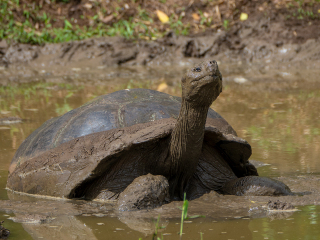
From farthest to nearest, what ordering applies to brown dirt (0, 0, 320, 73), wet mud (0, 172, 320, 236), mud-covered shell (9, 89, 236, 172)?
brown dirt (0, 0, 320, 73)
mud-covered shell (9, 89, 236, 172)
wet mud (0, 172, 320, 236)

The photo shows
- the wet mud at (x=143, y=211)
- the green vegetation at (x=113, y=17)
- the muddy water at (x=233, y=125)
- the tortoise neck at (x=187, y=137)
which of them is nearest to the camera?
the muddy water at (x=233, y=125)

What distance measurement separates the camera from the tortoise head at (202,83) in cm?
277

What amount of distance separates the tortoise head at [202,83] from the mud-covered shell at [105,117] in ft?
2.24

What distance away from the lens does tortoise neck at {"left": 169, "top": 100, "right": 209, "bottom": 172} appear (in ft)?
9.79

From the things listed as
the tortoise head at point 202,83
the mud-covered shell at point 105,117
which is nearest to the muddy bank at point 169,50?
the mud-covered shell at point 105,117

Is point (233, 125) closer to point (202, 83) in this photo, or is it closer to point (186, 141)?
point (186, 141)

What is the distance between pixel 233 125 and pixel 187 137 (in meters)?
2.84

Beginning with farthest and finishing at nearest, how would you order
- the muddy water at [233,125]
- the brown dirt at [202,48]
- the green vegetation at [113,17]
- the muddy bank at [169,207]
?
the green vegetation at [113,17] < the brown dirt at [202,48] < the muddy bank at [169,207] < the muddy water at [233,125]

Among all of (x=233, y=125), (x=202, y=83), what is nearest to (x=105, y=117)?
(x=202, y=83)

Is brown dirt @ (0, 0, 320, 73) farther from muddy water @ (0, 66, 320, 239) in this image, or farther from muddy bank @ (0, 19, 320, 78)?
muddy water @ (0, 66, 320, 239)

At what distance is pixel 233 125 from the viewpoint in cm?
584

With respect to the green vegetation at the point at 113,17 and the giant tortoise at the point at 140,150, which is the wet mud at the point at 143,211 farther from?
the green vegetation at the point at 113,17

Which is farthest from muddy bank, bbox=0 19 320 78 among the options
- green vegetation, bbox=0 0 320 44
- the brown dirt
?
green vegetation, bbox=0 0 320 44

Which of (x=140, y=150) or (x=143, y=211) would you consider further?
(x=140, y=150)
